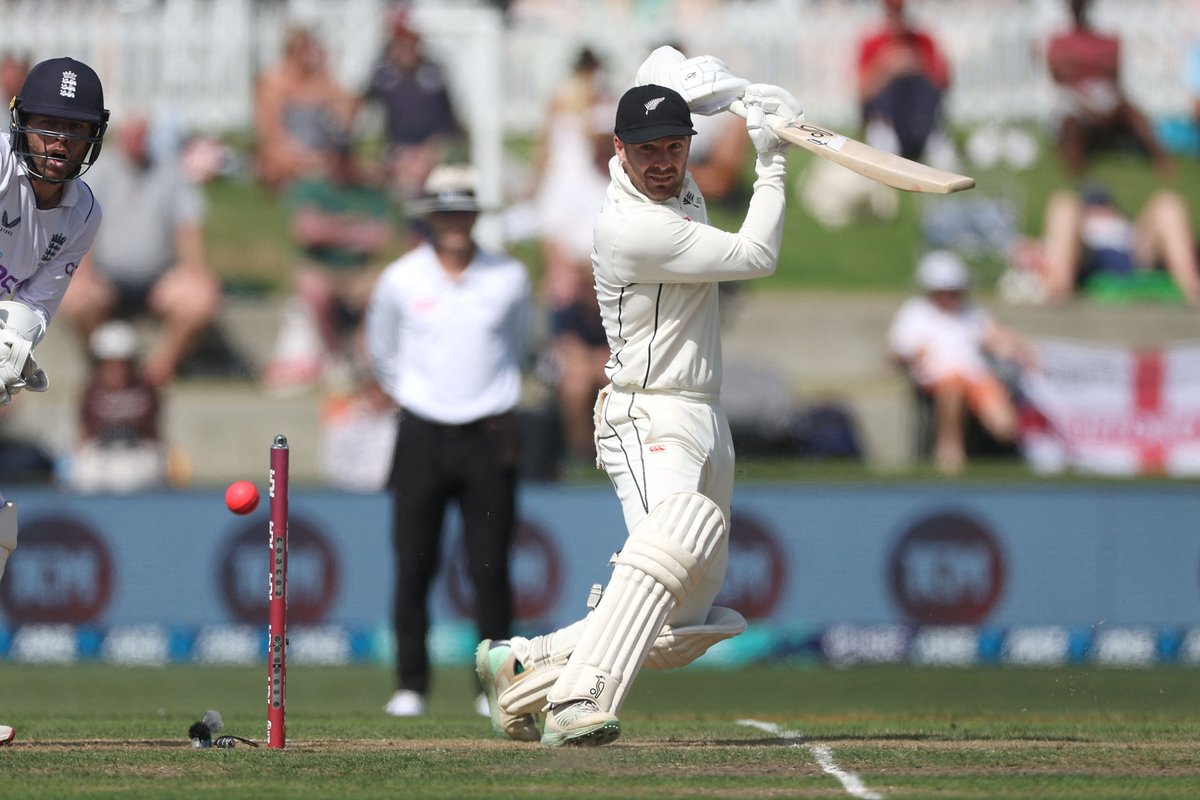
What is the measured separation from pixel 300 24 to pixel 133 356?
515 centimetres

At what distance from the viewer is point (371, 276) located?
13.5 meters

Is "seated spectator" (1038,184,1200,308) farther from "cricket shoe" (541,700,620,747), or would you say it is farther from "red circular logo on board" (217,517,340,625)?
"cricket shoe" (541,700,620,747)

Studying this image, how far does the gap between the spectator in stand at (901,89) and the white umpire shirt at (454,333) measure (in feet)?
19.6

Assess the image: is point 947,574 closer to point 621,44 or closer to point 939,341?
point 939,341

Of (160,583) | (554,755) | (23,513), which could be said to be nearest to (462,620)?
(160,583)

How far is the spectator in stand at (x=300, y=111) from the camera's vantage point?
14453 mm

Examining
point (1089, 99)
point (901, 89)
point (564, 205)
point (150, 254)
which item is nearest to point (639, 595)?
point (564, 205)

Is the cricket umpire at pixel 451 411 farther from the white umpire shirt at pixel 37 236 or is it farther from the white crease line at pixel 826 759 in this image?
the white umpire shirt at pixel 37 236

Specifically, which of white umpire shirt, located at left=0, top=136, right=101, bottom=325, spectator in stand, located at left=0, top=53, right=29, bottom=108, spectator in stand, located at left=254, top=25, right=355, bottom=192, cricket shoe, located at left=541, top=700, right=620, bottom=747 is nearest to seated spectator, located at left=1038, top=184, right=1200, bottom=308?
spectator in stand, located at left=254, top=25, right=355, bottom=192

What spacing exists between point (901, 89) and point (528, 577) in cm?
540

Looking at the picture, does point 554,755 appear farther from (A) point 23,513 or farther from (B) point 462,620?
(A) point 23,513

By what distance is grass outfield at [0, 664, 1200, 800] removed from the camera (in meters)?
5.15

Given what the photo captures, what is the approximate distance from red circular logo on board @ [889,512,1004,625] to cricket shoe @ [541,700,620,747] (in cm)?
504

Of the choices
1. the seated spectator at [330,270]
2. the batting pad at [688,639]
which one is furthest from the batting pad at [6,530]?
the seated spectator at [330,270]
